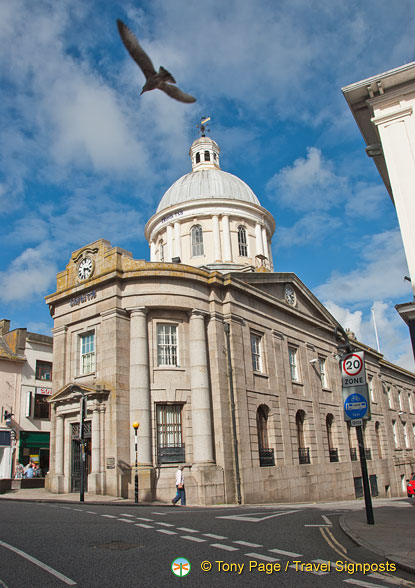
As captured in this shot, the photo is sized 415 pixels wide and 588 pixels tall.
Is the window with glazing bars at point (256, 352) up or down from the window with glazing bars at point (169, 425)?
up

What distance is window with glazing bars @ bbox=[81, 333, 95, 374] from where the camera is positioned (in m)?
26.5

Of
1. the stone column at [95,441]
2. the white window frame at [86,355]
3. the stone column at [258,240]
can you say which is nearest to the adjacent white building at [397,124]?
the stone column at [95,441]

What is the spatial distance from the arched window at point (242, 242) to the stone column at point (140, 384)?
15525 millimetres

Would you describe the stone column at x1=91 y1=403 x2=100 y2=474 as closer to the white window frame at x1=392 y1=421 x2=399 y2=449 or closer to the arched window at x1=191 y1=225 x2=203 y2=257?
the arched window at x1=191 y1=225 x2=203 y2=257

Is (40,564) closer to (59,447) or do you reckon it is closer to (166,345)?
(166,345)

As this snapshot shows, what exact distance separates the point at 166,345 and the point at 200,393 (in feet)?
9.51

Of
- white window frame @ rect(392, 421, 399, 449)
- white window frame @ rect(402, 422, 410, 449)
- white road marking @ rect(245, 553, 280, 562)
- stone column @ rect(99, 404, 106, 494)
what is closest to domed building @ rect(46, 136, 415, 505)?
stone column @ rect(99, 404, 106, 494)

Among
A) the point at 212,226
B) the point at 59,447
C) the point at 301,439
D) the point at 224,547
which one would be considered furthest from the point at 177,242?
the point at 224,547

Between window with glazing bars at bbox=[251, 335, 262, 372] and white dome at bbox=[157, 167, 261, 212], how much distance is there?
13.8 metres

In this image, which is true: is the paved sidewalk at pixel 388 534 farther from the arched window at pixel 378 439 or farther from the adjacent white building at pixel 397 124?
the arched window at pixel 378 439

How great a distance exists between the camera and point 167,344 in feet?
84.5

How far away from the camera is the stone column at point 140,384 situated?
918 inches

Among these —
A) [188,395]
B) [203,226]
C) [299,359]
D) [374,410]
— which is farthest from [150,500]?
[374,410]

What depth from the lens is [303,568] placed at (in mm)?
7973
